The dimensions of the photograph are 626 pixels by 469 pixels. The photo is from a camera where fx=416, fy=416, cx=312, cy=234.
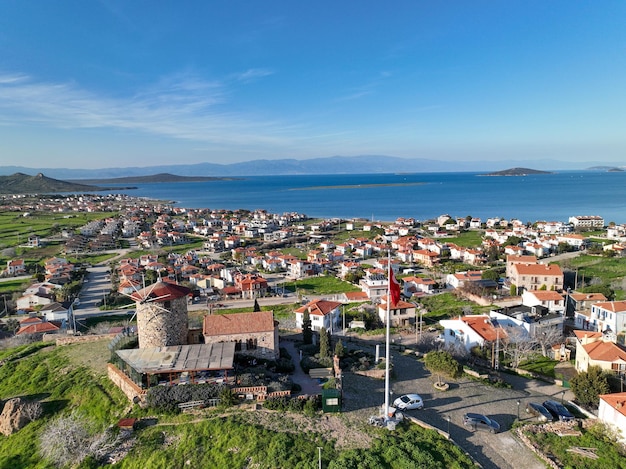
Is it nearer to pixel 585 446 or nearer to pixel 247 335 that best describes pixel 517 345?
pixel 585 446

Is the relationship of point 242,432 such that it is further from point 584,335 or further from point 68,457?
point 584,335

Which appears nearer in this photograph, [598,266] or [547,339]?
[547,339]

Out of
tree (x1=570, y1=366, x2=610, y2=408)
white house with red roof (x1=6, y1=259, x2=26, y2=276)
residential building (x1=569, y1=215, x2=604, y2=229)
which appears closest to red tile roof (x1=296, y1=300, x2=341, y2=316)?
tree (x1=570, y1=366, x2=610, y2=408)

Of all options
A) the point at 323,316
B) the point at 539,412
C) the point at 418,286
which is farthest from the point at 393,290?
the point at 418,286

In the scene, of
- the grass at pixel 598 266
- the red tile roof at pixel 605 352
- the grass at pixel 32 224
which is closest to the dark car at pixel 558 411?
the red tile roof at pixel 605 352

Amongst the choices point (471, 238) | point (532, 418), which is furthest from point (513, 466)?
point (471, 238)
